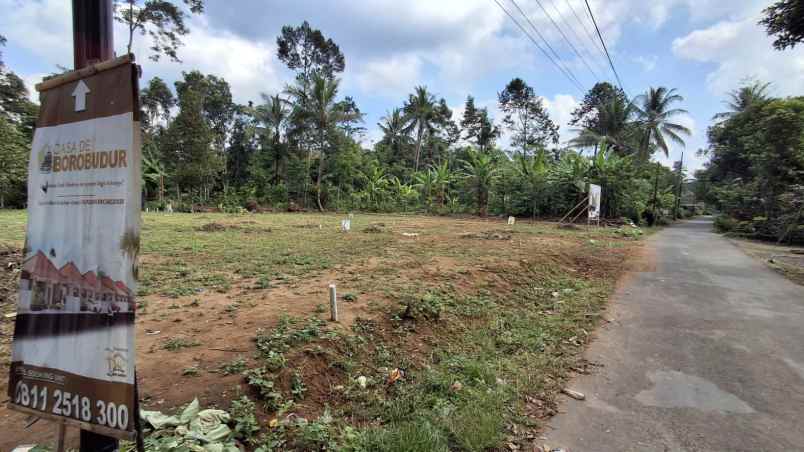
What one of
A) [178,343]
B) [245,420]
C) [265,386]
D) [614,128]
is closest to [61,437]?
[245,420]

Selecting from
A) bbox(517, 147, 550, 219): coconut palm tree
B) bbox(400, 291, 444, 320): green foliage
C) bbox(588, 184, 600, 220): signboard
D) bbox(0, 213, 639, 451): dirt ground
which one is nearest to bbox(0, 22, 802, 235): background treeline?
bbox(517, 147, 550, 219): coconut palm tree

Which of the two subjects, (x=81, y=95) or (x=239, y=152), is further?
(x=239, y=152)

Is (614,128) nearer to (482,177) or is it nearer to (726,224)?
(726,224)

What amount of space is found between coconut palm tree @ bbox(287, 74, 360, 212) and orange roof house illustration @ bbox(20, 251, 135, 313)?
25167mm

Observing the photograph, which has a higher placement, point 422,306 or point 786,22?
point 786,22

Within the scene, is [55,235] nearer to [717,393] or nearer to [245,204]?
[717,393]

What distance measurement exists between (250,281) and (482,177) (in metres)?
21.4

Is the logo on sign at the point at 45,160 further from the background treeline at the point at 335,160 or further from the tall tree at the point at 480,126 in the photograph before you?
the tall tree at the point at 480,126

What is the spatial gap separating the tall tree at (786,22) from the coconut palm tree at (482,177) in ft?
51.8

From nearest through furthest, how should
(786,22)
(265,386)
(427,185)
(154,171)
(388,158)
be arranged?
(265,386) → (786,22) → (154,171) → (427,185) → (388,158)

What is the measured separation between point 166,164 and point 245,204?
5.68 m

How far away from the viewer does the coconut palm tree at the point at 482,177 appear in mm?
24953

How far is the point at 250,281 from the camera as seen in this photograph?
5672 mm

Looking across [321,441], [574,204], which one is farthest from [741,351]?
[574,204]
